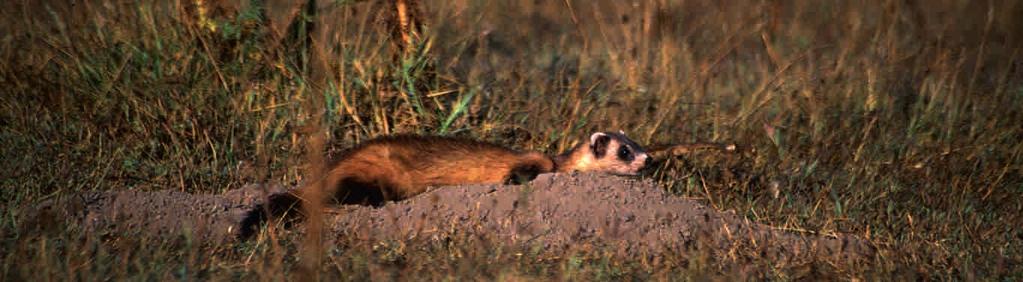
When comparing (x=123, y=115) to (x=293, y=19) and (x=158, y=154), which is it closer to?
(x=158, y=154)

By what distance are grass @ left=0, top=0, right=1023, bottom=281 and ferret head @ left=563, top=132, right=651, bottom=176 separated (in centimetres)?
15

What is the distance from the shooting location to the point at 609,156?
6.42 m

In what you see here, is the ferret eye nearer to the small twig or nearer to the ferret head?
the ferret head

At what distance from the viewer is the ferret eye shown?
21.0 feet

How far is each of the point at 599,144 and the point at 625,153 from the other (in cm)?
15

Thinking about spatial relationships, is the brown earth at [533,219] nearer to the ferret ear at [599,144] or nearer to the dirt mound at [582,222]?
the dirt mound at [582,222]

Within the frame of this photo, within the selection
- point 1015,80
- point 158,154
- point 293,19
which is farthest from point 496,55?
point 1015,80

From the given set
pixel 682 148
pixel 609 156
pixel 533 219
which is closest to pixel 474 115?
pixel 609 156

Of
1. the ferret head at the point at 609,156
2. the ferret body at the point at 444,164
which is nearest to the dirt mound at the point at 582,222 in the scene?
the ferret body at the point at 444,164

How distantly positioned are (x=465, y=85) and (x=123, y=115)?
6.56 feet

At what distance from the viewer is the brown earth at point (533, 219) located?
5059mm

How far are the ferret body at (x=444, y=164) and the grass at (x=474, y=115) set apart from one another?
0.96 ft

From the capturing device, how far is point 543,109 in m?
6.92

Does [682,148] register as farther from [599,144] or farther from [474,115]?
[474,115]
